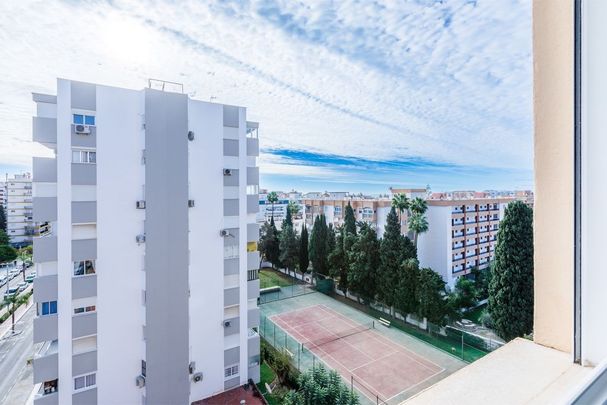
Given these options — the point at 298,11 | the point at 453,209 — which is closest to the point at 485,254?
the point at 453,209

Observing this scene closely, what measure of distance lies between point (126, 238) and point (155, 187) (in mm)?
922

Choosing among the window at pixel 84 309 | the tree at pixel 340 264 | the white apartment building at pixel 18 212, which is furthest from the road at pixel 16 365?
the white apartment building at pixel 18 212

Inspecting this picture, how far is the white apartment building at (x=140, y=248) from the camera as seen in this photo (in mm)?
4637

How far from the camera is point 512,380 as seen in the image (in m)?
0.44

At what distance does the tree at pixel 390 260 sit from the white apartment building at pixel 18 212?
77.4 ft

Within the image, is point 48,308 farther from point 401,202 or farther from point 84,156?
point 401,202

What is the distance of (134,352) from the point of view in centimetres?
509

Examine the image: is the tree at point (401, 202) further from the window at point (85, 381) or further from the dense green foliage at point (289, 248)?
the window at point (85, 381)

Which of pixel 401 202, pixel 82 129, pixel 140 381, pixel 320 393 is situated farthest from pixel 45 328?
pixel 401 202

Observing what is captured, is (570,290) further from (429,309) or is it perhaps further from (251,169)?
(429,309)

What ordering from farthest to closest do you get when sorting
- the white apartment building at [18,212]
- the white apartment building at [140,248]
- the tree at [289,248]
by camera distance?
1. the white apartment building at [18,212]
2. the tree at [289,248]
3. the white apartment building at [140,248]

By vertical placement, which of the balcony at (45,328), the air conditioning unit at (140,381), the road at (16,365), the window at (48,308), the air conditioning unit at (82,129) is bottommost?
the road at (16,365)

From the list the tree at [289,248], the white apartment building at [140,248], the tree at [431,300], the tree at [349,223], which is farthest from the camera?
the tree at [289,248]

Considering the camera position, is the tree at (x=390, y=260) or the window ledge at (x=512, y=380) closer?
the window ledge at (x=512, y=380)
